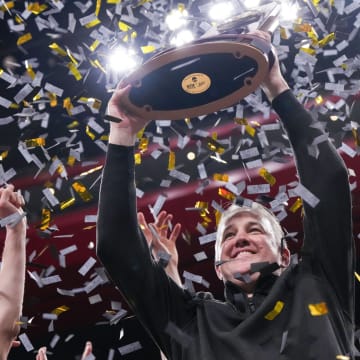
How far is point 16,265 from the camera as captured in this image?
182 centimetres

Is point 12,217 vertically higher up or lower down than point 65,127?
higher up

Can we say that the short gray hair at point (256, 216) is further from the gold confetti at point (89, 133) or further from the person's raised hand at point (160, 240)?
the gold confetti at point (89, 133)

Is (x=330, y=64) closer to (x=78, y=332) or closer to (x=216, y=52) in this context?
(x=216, y=52)

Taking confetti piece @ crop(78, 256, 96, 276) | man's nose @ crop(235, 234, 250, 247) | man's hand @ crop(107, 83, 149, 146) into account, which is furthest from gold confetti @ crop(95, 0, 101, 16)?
man's nose @ crop(235, 234, 250, 247)

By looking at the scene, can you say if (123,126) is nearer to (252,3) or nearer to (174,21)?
(252,3)

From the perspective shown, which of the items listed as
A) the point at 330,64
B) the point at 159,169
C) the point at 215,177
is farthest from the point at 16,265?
the point at 330,64

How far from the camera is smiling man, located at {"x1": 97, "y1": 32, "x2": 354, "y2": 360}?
4.84 ft

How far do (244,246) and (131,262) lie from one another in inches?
15.1

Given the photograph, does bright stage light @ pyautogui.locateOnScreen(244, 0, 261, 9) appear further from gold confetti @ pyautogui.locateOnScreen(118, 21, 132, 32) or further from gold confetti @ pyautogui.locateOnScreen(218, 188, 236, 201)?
gold confetti @ pyautogui.locateOnScreen(218, 188, 236, 201)

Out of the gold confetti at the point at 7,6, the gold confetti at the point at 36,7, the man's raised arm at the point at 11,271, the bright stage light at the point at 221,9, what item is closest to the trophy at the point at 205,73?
the man's raised arm at the point at 11,271

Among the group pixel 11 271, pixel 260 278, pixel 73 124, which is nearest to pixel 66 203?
pixel 73 124

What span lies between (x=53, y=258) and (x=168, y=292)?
7.35 ft

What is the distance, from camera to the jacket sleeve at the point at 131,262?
163cm

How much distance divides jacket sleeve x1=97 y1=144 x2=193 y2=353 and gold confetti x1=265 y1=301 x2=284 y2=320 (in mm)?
255
